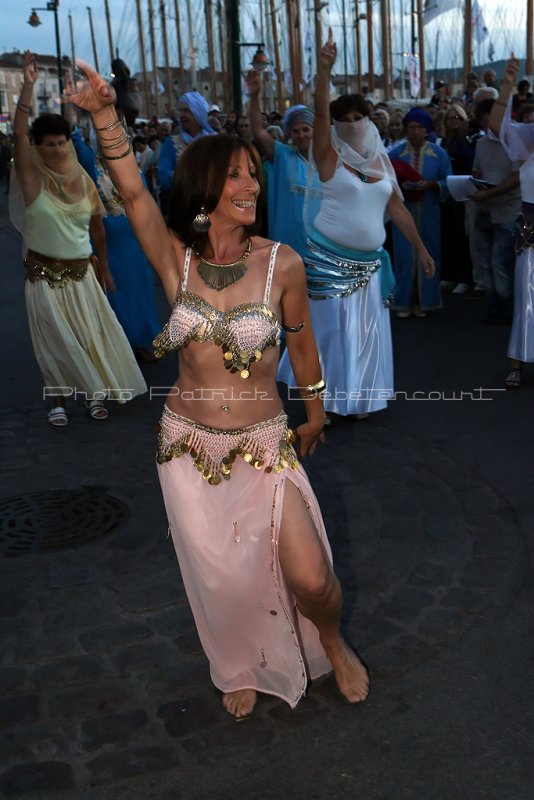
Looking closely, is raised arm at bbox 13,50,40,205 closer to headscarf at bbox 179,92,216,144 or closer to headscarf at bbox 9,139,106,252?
headscarf at bbox 9,139,106,252

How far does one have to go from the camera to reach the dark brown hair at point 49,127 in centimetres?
646

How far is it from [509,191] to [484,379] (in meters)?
2.74

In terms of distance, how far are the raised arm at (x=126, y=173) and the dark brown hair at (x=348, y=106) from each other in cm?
360

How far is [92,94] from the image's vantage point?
2947mm

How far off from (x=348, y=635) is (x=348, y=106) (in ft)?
12.6

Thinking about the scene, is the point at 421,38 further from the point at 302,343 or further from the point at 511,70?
the point at 302,343

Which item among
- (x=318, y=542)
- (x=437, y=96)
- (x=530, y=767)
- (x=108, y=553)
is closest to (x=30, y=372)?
(x=108, y=553)

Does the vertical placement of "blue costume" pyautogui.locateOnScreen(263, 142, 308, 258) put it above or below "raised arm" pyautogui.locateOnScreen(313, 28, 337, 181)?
below

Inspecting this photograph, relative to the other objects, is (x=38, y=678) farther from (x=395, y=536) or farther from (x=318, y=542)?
(x=395, y=536)

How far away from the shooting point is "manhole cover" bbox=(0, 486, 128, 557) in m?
4.82

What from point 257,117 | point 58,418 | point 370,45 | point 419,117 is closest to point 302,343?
point 58,418

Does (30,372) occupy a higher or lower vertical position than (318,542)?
lower

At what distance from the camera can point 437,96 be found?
18.8 m

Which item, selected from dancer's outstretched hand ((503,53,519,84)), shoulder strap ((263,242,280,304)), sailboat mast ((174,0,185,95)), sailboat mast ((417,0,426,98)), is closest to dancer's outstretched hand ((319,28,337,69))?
dancer's outstretched hand ((503,53,519,84))
